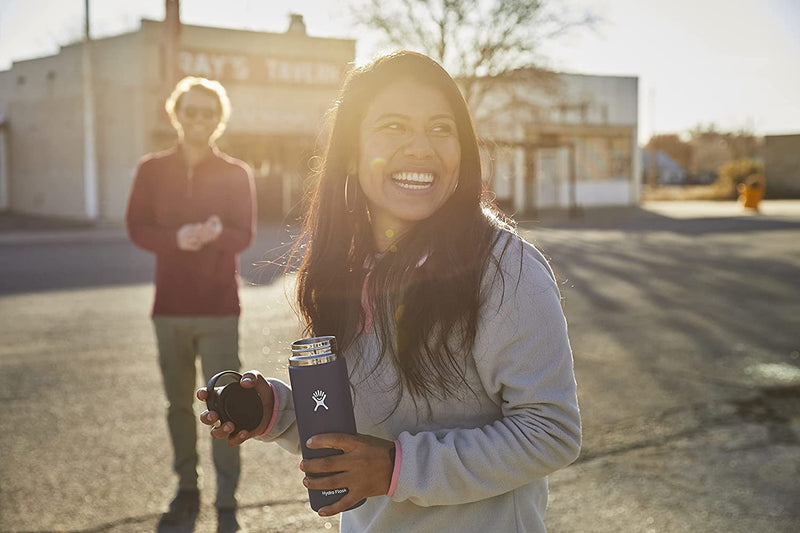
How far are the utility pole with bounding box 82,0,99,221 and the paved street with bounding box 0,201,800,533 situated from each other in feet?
49.7

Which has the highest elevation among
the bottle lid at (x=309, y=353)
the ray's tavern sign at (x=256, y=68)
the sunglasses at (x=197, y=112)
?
the ray's tavern sign at (x=256, y=68)

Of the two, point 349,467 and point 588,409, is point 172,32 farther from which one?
point 349,467

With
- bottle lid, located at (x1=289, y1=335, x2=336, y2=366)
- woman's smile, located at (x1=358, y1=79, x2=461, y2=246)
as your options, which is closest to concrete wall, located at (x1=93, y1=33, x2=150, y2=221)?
woman's smile, located at (x1=358, y1=79, x2=461, y2=246)

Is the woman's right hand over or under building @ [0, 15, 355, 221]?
under

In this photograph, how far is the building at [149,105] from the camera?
1102 inches

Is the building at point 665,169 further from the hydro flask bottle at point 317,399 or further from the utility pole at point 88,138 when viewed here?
the hydro flask bottle at point 317,399

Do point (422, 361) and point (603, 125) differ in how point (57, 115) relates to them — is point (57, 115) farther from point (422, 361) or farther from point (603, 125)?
point (422, 361)

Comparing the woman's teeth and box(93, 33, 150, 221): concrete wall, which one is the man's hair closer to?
the woman's teeth

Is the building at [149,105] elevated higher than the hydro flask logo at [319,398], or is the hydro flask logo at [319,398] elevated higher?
the building at [149,105]

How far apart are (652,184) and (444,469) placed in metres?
69.9

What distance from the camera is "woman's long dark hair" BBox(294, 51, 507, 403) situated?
1707 mm

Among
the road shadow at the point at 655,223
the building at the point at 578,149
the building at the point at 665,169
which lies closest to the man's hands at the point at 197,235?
the road shadow at the point at 655,223

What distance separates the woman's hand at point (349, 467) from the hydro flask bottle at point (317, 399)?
0.05 feet

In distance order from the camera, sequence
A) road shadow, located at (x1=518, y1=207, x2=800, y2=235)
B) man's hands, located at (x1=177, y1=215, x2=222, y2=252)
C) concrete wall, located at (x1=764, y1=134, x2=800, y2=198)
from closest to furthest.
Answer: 1. man's hands, located at (x1=177, y1=215, x2=222, y2=252)
2. road shadow, located at (x1=518, y1=207, x2=800, y2=235)
3. concrete wall, located at (x1=764, y1=134, x2=800, y2=198)
